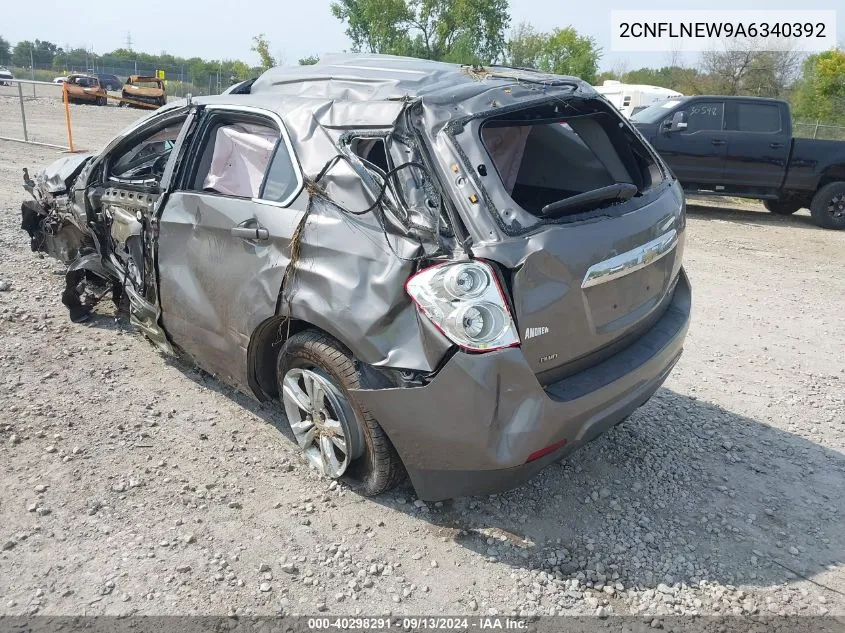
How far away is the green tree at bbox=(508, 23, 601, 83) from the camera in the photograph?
50.0 metres

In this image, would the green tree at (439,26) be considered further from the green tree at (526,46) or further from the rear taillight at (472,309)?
the rear taillight at (472,309)

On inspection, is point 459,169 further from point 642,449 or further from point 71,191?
point 71,191

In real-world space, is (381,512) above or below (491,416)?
below

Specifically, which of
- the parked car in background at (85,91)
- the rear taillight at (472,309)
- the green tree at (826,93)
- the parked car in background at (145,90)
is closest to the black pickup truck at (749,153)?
the rear taillight at (472,309)

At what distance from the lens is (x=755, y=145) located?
11.0 m

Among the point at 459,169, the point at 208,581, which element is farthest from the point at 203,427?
the point at 459,169

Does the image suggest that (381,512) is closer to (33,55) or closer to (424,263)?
(424,263)

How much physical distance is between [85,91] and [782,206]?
3019 centimetres

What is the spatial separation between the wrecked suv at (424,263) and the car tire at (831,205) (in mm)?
9007

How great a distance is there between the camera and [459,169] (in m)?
2.62

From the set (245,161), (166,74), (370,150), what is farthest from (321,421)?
(166,74)

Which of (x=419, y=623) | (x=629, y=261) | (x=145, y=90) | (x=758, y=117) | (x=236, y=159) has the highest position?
(x=145, y=90)

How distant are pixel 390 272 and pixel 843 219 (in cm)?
1094

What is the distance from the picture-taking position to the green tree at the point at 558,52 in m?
50.0
